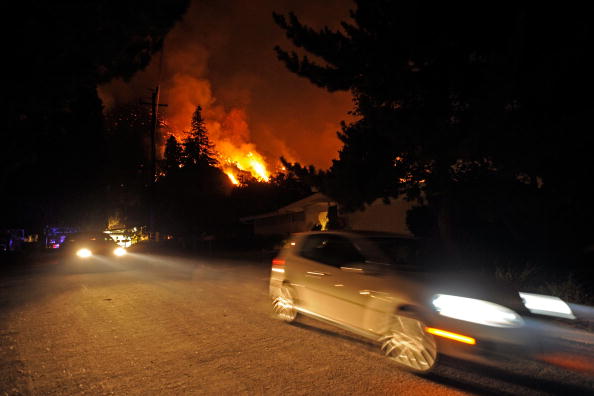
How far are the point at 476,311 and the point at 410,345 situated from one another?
842 mm

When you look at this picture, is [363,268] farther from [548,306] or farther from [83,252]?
[83,252]

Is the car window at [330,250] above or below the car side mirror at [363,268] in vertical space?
above

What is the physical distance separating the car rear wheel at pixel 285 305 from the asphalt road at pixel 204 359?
0.84 feet

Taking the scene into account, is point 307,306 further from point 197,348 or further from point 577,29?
point 577,29

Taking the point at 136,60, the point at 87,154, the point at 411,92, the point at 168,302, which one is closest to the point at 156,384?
the point at 168,302

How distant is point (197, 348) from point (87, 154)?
1460 inches

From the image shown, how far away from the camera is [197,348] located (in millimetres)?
5562

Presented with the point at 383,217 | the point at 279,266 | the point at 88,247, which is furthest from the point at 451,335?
the point at 88,247

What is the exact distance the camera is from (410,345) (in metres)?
4.77

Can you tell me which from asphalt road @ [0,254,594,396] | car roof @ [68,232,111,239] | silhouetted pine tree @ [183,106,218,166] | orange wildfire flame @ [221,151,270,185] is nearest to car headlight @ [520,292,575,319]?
asphalt road @ [0,254,594,396]

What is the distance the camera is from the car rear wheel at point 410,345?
179 inches

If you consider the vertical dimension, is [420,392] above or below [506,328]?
below

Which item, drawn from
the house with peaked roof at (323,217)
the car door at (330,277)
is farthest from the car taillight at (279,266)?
the house with peaked roof at (323,217)

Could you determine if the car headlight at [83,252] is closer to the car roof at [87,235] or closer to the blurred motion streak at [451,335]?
the car roof at [87,235]
